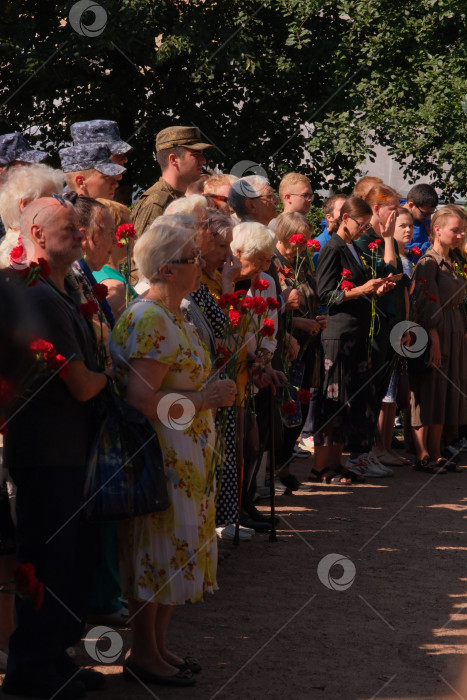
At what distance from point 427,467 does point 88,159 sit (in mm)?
4374

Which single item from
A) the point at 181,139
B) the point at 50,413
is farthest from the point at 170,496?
the point at 181,139

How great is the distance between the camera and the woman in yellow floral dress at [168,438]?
4066mm

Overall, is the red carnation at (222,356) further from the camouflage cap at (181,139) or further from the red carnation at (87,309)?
the camouflage cap at (181,139)

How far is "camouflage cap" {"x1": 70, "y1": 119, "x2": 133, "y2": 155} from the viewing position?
245 inches

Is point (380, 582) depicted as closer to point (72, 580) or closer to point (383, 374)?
point (72, 580)

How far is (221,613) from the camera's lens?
523 centimetres

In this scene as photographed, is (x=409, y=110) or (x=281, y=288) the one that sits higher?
(x=409, y=110)

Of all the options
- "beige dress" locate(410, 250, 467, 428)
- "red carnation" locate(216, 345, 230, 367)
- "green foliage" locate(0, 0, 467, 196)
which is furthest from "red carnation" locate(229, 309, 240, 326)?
"green foliage" locate(0, 0, 467, 196)

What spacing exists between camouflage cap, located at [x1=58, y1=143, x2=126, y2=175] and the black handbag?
2235 mm

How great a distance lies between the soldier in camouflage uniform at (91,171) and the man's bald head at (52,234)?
195 cm

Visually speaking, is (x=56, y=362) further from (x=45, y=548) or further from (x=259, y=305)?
(x=259, y=305)

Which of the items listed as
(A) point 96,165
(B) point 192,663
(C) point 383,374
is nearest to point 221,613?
(B) point 192,663

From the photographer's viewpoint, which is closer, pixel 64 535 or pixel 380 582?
pixel 64 535

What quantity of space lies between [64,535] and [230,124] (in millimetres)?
15380
